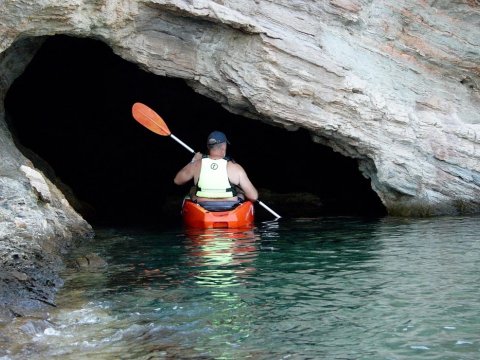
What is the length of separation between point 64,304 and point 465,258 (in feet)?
12.6

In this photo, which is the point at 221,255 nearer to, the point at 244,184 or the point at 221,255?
the point at 221,255

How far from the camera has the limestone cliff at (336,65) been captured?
949 centimetres

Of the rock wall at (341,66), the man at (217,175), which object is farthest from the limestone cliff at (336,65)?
the man at (217,175)

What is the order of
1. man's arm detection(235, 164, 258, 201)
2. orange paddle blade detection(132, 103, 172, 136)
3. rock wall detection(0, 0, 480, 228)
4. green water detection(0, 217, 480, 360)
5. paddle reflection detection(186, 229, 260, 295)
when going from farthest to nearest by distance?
orange paddle blade detection(132, 103, 172, 136), man's arm detection(235, 164, 258, 201), rock wall detection(0, 0, 480, 228), paddle reflection detection(186, 229, 260, 295), green water detection(0, 217, 480, 360)

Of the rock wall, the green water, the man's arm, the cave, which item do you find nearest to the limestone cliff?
the rock wall

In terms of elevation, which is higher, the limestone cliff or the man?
the limestone cliff

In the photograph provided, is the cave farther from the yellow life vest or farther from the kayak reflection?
the kayak reflection

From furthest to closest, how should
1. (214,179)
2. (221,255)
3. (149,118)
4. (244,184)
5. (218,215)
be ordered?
1. (149,118)
2. (244,184)
3. (214,179)
4. (218,215)
5. (221,255)

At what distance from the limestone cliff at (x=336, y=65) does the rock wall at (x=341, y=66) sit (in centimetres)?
1

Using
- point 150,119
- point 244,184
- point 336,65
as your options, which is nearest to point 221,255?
point 244,184

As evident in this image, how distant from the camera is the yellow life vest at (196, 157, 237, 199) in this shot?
1082 cm

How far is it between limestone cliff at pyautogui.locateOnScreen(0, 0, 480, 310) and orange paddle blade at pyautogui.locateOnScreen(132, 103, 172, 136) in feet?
4.23

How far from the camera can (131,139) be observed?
55.5 feet

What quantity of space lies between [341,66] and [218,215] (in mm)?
2479
